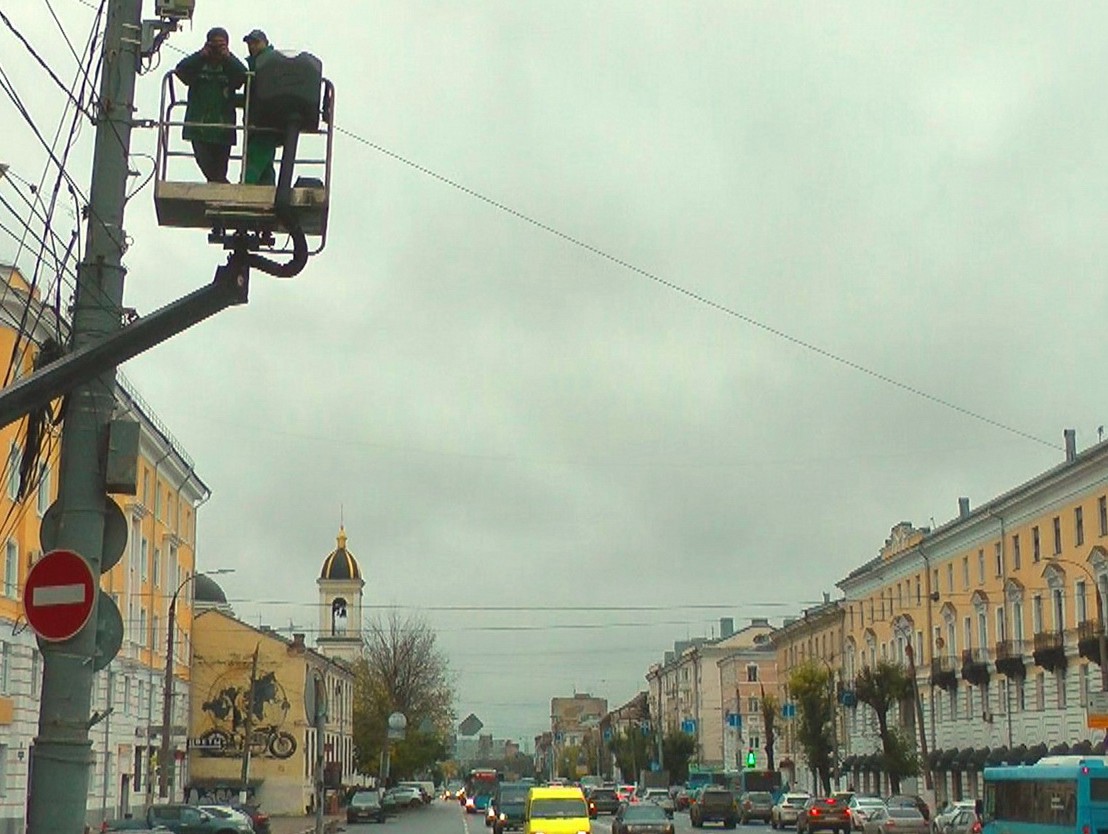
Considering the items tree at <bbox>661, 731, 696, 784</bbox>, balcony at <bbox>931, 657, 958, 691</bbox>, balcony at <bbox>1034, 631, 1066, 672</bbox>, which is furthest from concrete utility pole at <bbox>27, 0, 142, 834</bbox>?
tree at <bbox>661, 731, 696, 784</bbox>

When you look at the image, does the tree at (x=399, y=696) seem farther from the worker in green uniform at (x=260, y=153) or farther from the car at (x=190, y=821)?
the worker in green uniform at (x=260, y=153)

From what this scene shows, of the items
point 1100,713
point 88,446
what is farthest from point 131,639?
point 88,446

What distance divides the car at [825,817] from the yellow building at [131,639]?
24.4 meters

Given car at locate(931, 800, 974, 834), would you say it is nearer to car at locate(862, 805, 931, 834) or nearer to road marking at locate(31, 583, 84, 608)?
car at locate(862, 805, 931, 834)

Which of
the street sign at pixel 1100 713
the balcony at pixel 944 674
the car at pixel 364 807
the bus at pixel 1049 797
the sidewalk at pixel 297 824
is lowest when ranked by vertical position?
the sidewalk at pixel 297 824

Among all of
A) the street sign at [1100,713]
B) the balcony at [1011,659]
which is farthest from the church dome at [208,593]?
the street sign at [1100,713]

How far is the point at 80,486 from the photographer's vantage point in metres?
8.84

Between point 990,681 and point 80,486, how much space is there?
6808cm

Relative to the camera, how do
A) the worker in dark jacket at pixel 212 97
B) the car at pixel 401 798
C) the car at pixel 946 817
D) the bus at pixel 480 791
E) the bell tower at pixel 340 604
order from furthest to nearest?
the bell tower at pixel 340 604
the bus at pixel 480 791
the car at pixel 401 798
the car at pixel 946 817
the worker in dark jacket at pixel 212 97

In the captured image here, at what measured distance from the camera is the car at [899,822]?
48.9 meters

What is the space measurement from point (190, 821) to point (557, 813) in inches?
497

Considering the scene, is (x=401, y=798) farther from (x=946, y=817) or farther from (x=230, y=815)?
Answer: (x=946, y=817)

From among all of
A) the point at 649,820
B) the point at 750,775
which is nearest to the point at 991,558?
the point at 750,775

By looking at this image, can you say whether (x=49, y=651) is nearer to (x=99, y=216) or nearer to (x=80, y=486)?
(x=80, y=486)
